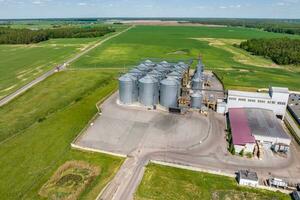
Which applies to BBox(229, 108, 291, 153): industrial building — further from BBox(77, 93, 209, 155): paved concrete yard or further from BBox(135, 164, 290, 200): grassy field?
BBox(135, 164, 290, 200): grassy field

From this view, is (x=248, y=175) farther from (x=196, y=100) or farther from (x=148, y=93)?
(x=148, y=93)

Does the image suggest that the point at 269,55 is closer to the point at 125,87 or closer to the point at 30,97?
the point at 125,87

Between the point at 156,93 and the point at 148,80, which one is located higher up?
the point at 148,80

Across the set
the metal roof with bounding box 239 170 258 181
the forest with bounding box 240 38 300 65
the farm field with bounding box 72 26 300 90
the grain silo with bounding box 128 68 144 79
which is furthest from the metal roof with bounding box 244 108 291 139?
the forest with bounding box 240 38 300 65

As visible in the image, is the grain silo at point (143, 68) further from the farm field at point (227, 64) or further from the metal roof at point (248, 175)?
the metal roof at point (248, 175)

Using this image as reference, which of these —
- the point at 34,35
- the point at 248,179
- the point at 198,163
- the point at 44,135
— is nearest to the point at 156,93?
the point at 198,163

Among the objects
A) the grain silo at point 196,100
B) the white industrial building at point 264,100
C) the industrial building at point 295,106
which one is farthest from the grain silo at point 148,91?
the industrial building at point 295,106

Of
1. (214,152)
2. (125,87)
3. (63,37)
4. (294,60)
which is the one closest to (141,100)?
(125,87)
